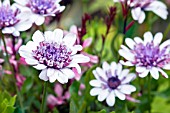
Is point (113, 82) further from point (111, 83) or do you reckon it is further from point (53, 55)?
point (53, 55)

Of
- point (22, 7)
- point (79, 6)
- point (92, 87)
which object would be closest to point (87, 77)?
point (92, 87)

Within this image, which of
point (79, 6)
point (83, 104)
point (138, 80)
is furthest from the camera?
point (79, 6)

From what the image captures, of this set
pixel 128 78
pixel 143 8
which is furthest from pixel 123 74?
pixel 143 8

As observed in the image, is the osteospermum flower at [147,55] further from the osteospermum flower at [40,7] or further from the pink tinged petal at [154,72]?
the osteospermum flower at [40,7]

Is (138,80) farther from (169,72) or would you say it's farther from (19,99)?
(19,99)

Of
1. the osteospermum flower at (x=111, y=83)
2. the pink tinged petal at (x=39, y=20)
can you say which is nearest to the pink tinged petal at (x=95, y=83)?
the osteospermum flower at (x=111, y=83)

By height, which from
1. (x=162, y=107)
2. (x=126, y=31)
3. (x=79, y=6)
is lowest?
(x=162, y=107)
